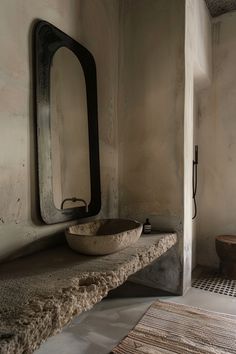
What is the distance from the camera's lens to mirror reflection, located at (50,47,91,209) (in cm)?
172

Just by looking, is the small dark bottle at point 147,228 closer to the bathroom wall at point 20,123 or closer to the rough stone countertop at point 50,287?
the rough stone countertop at point 50,287

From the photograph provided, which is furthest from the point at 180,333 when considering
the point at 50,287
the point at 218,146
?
the point at 218,146

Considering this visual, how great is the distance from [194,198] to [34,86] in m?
2.16

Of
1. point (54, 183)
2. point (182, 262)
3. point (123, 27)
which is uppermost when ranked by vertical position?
point (123, 27)

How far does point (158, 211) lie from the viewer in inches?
89.5

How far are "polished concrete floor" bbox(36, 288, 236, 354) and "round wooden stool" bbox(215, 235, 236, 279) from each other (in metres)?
0.46

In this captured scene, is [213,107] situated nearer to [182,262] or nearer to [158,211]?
[158,211]

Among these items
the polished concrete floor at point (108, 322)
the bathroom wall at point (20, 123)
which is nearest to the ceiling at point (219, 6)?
the bathroom wall at point (20, 123)

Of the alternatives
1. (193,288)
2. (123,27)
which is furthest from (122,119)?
(193,288)

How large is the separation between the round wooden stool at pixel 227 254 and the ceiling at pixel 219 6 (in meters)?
2.44

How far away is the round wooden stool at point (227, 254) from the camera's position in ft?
8.39

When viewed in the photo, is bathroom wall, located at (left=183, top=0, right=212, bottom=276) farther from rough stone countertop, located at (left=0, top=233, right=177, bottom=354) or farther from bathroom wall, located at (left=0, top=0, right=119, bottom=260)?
bathroom wall, located at (left=0, top=0, right=119, bottom=260)

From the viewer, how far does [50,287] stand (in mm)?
1075

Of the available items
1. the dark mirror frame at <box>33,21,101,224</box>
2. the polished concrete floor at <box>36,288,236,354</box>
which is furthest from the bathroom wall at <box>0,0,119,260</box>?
the polished concrete floor at <box>36,288,236,354</box>
